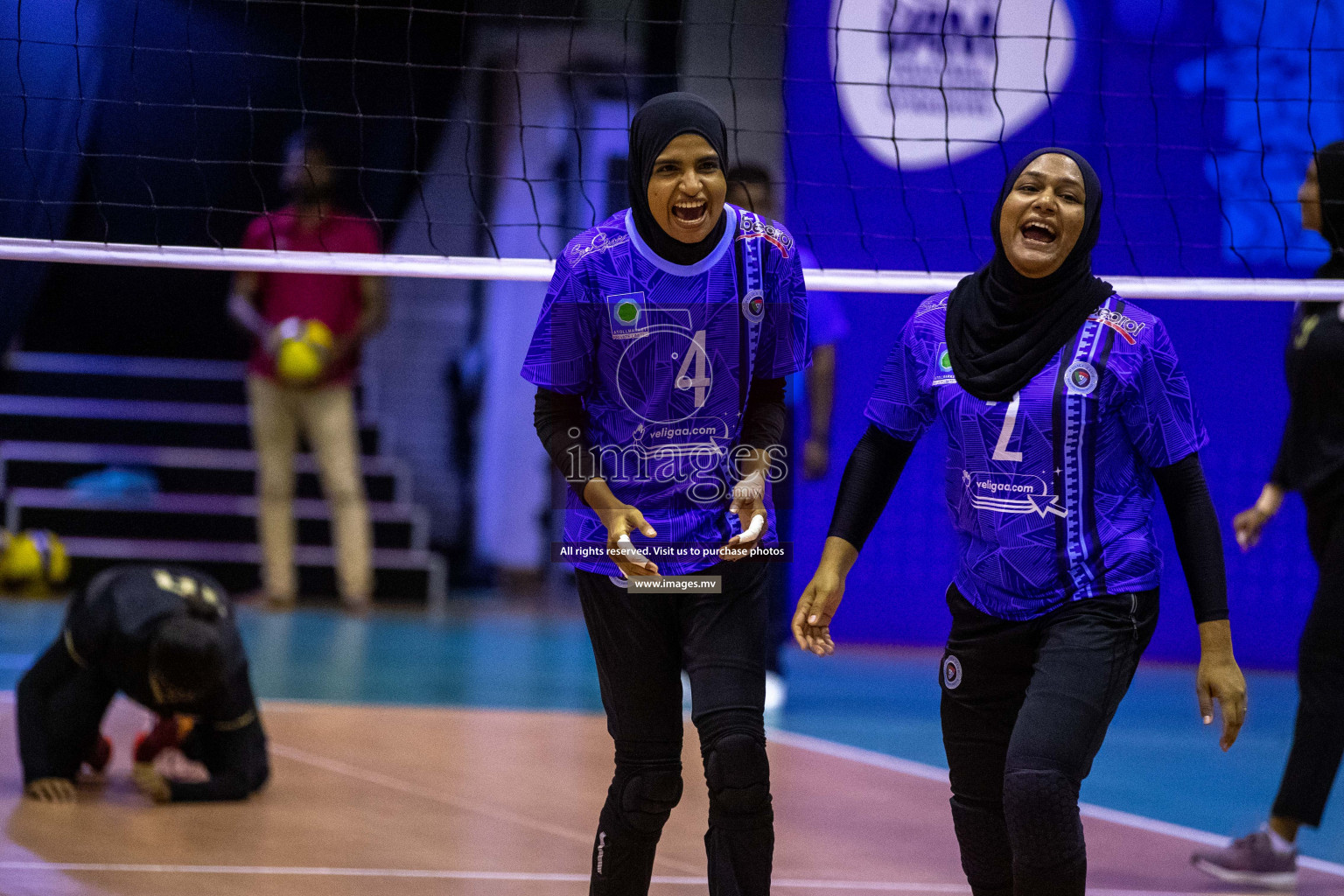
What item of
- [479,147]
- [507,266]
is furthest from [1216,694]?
[479,147]

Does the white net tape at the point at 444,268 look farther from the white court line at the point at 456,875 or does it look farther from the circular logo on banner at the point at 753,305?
the white court line at the point at 456,875

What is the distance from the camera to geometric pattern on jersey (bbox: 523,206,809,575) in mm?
2941

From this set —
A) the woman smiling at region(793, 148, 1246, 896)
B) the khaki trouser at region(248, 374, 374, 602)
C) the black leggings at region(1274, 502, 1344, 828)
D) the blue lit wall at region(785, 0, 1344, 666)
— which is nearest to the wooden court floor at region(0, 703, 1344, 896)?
the black leggings at region(1274, 502, 1344, 828)

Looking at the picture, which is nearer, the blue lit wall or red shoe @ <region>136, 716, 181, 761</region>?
red shoe @ <region>136, 716, 181, 761</region>

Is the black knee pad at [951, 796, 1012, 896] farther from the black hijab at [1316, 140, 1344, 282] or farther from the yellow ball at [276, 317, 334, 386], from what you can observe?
the yellow ball at [276, 317, 334, 386]

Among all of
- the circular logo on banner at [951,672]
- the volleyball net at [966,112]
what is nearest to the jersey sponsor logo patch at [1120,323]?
the circular logo on banner at [951,672]

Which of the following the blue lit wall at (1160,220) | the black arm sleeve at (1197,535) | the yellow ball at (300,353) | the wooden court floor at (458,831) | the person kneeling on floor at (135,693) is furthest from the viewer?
the yellow ball at (300,353)

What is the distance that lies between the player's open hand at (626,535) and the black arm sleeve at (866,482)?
44 centimetres

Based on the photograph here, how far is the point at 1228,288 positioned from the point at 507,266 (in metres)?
1.93

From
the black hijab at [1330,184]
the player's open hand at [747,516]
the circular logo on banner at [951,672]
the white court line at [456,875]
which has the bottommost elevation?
the white court line at [456,875]

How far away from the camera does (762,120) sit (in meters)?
8.89

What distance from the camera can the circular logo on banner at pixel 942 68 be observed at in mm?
7859

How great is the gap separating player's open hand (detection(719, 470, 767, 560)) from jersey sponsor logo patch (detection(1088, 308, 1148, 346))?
752 mm

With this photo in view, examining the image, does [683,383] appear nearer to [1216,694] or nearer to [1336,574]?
[1216,694]
